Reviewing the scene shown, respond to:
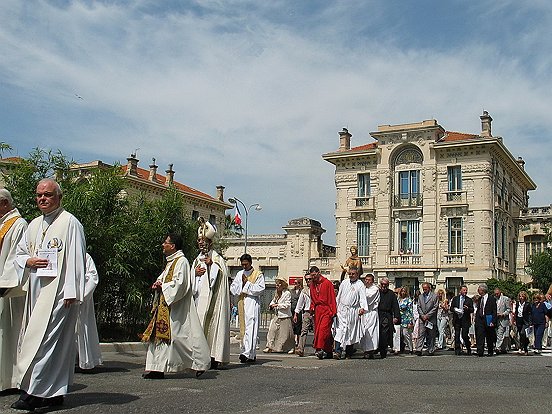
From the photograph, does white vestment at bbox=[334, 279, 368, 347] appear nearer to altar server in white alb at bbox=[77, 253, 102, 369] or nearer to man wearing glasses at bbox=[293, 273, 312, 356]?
man wearing glasses at bbox=[293, 273, 312, 356]

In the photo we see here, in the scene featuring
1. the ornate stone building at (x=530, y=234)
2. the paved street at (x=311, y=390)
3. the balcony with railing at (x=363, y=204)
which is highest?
the balcony with railing at (x=363, y=204)

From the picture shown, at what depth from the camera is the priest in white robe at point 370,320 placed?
14914mm

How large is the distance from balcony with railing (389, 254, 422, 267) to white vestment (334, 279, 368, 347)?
29.1 metres

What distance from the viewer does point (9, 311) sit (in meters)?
7.43

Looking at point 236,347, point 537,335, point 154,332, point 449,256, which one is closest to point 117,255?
point 236,347

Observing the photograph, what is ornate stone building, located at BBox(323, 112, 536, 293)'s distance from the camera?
1663 inches

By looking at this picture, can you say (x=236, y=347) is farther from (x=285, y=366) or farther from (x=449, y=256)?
(x=449, y=256)

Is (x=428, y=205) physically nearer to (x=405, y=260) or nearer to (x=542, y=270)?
(x=405, y=260)

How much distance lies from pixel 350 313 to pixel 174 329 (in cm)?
659

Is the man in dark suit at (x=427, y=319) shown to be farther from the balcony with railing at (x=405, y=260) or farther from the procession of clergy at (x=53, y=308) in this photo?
the balcony with railing at (x=405, y=260)

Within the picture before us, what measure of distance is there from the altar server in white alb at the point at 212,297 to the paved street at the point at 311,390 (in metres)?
0.41

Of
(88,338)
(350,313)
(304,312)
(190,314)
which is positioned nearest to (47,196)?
(190,314)

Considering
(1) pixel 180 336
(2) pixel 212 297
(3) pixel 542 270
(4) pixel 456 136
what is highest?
(4) pixel 456 136

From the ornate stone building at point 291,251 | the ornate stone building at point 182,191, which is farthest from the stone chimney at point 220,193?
the ornate stone building at point 291,251
